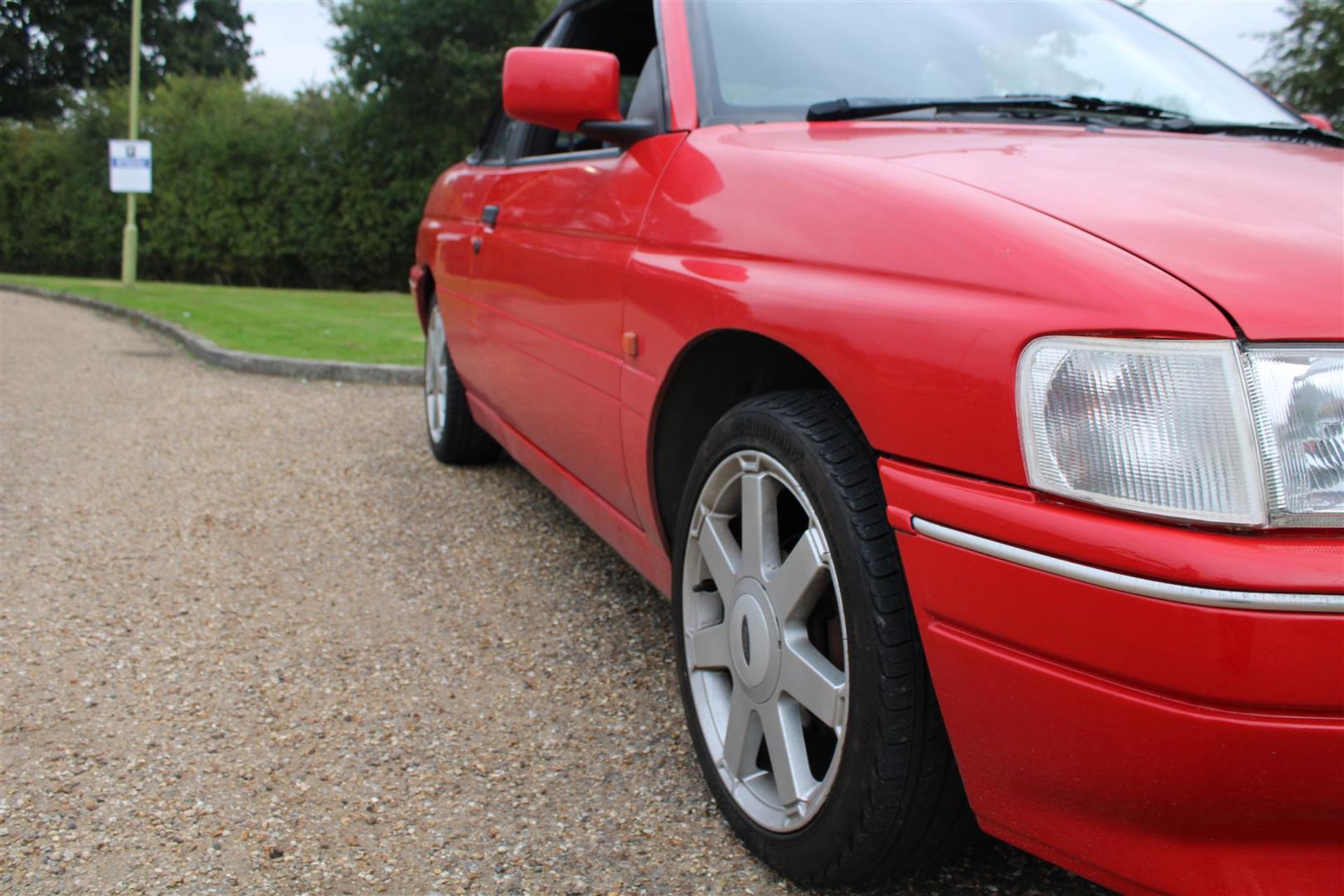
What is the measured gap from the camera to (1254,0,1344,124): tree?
14.2 m

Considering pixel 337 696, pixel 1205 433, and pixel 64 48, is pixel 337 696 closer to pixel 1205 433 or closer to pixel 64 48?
pixel 1205 433

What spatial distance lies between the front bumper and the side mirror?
4.78 ft

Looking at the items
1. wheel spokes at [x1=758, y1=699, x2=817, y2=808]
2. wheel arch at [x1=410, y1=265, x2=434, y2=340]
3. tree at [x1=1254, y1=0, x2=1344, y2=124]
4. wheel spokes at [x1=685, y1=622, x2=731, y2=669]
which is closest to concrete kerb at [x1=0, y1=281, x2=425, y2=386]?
wheel arch at [x1=410, y1=265, x2=434, y2=340]

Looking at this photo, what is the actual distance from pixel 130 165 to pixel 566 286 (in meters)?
17.1

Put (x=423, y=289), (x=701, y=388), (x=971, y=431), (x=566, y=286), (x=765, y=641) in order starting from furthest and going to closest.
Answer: (x=423, y=289), (x=566, y=286), (x=701, y=388), (x=765, y=641), (x=971, y=431)

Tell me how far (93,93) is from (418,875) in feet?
82.5

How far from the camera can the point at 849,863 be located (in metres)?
1.80

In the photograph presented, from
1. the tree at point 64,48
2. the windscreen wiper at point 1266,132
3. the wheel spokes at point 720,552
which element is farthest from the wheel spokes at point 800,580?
the tree at point 64,48

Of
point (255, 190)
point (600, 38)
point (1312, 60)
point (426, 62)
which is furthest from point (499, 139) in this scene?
point (255, 190)

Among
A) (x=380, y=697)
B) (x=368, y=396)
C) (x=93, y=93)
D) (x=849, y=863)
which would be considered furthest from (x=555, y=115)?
(x=93, y=93)

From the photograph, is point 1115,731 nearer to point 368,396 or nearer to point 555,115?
point 555,115

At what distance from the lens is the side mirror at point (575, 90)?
271 centimetres

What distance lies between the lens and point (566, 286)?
9.62 feet

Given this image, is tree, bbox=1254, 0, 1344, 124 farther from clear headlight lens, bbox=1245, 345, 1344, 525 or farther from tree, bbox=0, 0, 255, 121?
tree, bbox=0, 0, 255, 121
